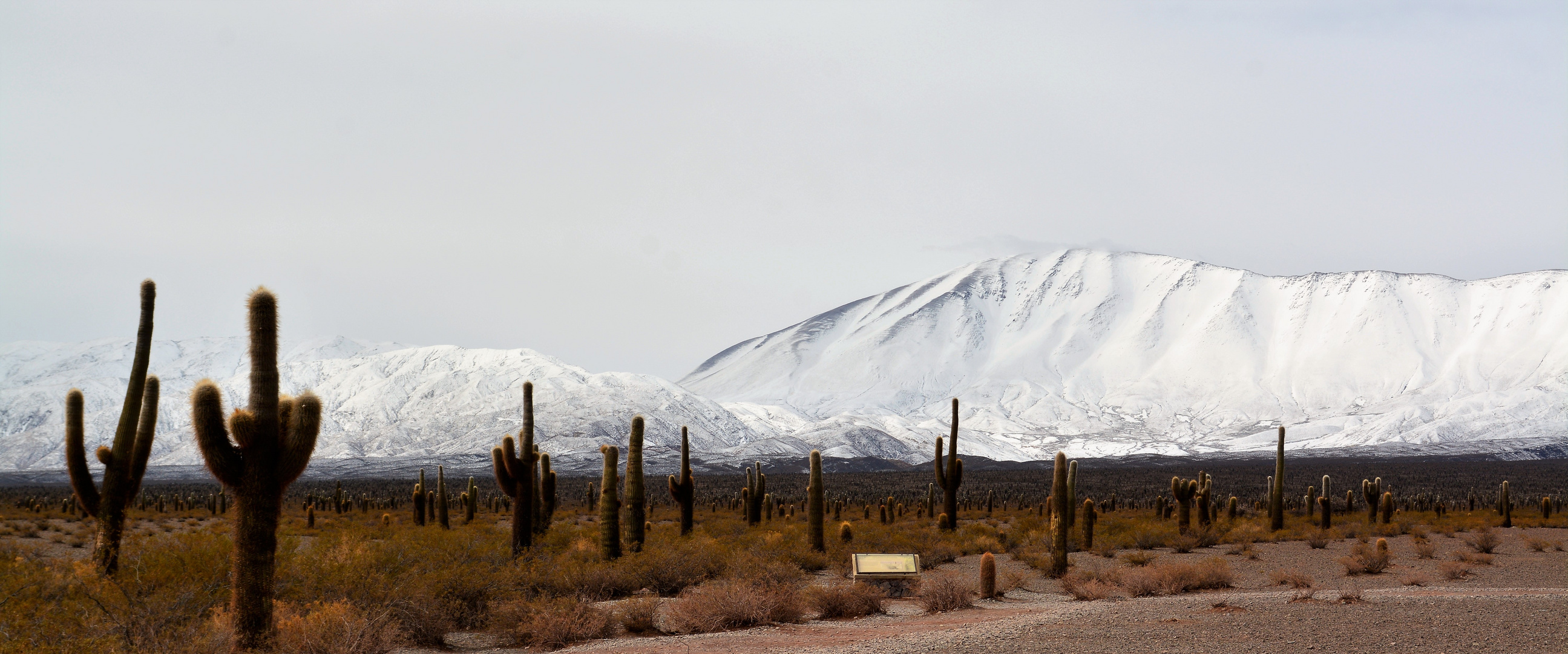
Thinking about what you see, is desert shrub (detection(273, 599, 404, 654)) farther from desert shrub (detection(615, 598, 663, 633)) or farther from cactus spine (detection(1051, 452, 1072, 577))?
cactus spine (detection(1051, 452, 1072, 577))

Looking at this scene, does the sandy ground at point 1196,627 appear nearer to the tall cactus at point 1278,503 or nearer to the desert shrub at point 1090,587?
the desert shrub at point 1090,587

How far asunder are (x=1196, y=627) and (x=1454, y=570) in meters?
11.1

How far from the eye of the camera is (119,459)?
51.4 feet

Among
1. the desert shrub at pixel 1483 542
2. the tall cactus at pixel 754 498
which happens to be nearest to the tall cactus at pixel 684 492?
the tall cactus at pixel 754 498

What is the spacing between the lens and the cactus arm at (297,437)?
1120 cm

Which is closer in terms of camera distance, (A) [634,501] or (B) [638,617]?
(B) [638,617]

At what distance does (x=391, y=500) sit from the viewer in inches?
2205

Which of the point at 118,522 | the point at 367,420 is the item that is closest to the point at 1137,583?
the point at 118,522

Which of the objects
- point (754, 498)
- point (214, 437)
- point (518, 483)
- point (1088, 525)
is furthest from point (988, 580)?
point (754, 498)

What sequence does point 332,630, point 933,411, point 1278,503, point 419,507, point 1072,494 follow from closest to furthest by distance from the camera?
1. point 332,630
2. point 1072,494
3. point 1278,503
4. point 419,507
5. point 933,411

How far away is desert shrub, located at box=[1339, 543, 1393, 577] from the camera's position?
21.4 m

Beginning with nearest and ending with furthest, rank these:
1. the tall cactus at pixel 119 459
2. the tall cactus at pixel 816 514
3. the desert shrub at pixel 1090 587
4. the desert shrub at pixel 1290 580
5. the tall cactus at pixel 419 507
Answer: the tall cactus at pixel 119 459, the desert shrub at pixel 1090 587, the desert shrub at pixel 1290 580, the tall cactus at pixel 816 514, the tall cactus at pixel 419 507

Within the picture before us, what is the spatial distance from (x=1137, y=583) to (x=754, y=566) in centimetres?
630

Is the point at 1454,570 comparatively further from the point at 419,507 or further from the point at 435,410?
the point at 435,410
